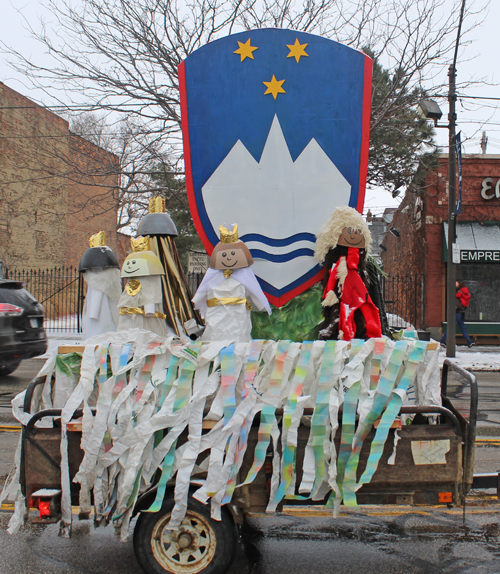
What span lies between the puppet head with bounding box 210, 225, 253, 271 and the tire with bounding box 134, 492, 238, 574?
191cm

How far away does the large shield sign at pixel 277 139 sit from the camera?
4137mm

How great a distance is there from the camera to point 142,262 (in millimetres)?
4375

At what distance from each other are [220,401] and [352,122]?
2591 millimetres

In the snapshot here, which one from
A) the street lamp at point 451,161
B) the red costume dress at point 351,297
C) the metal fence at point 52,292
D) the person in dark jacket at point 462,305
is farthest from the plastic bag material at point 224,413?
the metal fence at point 52,292

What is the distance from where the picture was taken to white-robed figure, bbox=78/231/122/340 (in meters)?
4.68

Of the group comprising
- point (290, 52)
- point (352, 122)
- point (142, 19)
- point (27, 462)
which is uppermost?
point (142, 19)

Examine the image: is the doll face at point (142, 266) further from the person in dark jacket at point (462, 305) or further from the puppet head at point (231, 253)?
the person in dark jacket at point (462, 305)

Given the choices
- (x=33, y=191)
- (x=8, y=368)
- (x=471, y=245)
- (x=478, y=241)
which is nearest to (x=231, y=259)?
(x=8, y=368)

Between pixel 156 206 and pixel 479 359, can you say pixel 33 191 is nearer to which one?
pixel 479 359

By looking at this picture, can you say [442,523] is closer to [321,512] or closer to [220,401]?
[321,512]

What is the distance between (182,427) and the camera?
8.82 feet

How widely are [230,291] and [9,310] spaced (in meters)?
5.55

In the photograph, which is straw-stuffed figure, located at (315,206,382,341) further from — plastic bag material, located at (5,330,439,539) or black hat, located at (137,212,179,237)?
black hat, located at (137,212,179,237)

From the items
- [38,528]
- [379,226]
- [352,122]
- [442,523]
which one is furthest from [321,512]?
[379,226]
